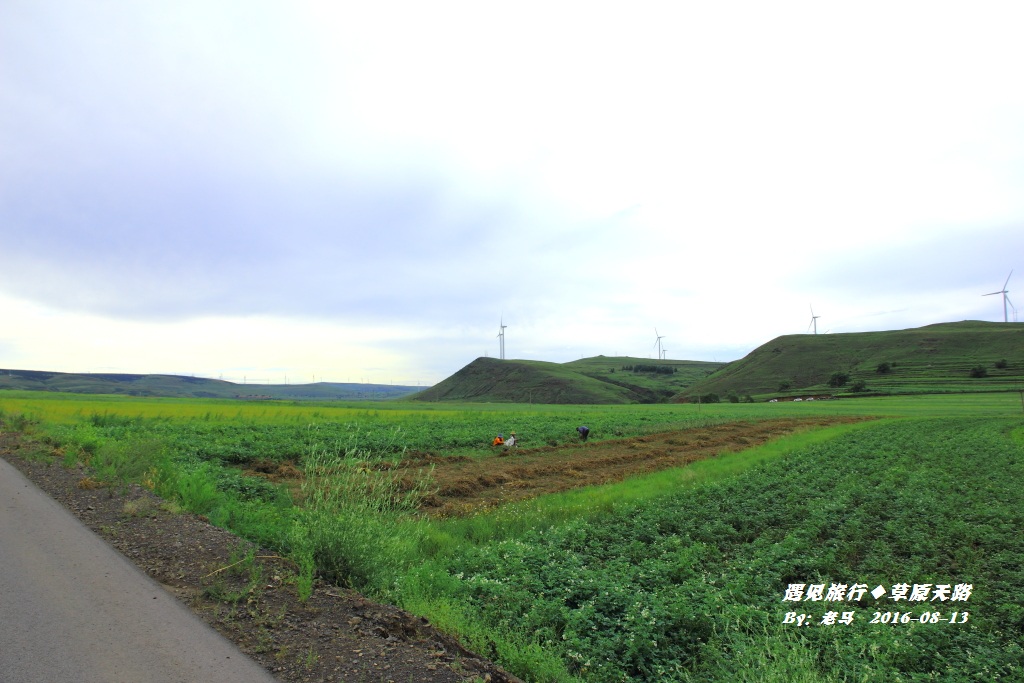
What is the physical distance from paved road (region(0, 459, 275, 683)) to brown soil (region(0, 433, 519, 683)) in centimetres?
23

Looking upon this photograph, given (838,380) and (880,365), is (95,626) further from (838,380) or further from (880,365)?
(880,365)

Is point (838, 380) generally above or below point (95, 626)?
above

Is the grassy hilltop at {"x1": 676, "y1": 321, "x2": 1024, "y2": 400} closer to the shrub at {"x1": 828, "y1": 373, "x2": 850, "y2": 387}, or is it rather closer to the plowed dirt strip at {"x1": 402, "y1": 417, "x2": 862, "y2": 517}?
the shrub at {"x1": 828, "y1": 373, "x2": 850, "y2": 387}

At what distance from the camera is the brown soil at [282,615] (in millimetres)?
4949

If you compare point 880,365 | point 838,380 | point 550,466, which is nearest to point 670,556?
point 550,466

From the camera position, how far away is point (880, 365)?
461 ft

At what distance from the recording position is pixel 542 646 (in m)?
6.25

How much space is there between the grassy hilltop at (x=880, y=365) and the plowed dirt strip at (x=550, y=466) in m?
100

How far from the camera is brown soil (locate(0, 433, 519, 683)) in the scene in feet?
16.2

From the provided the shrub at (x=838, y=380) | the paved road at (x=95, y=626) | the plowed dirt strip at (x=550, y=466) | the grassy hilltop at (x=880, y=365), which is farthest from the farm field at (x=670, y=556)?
the shrub at (x=838, y=380)

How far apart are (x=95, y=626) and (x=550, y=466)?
18.1m

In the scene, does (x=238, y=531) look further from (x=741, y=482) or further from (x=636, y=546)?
(x=741, y=482)

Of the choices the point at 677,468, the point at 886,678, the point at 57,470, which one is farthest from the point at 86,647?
the point at 677,468

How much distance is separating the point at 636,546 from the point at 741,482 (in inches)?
335
